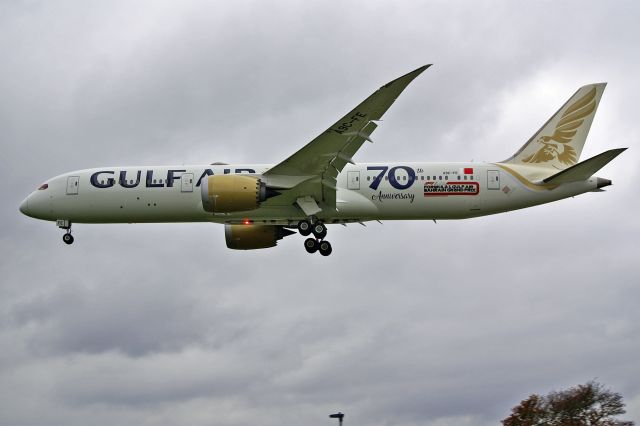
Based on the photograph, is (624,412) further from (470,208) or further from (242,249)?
(242,249)

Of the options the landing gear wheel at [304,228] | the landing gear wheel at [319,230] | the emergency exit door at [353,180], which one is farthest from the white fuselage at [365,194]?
the landing gear wheel at [319,230]

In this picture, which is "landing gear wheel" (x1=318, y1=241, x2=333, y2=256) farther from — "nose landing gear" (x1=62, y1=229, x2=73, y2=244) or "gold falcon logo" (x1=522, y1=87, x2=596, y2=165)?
"nose landing gear" (x1=62, y1=229, x2=73, y2=244)

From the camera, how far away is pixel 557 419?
196 ft

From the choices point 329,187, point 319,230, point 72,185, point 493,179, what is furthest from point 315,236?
point 72,185

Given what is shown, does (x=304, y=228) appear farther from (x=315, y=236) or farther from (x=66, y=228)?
(x=66, y=228)

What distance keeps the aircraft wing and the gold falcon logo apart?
975 centimetres

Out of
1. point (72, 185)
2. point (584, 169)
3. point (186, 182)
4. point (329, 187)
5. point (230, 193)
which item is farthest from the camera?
point (72, 185)

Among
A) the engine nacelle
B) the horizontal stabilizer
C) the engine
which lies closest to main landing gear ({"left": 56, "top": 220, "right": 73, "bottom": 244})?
the engine

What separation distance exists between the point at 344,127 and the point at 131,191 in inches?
463

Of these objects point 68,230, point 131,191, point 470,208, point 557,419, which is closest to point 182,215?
point 131,191

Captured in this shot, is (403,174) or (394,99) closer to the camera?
(394,99)

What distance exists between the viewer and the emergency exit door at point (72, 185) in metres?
52.6

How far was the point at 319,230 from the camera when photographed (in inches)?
1980

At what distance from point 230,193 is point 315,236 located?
5.06m
